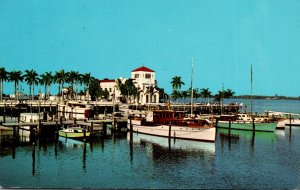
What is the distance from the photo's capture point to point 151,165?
1642 inches

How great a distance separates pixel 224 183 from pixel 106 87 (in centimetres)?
9656

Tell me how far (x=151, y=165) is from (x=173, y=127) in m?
20.6

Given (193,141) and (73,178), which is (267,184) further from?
(193,141)

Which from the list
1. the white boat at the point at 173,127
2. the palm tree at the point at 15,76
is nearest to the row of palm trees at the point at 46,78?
the palm tree at the point at 15,76

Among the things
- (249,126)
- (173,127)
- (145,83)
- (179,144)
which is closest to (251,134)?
(249,126)

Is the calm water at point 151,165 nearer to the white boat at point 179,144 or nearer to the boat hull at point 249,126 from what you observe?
the white boat at point 179,144

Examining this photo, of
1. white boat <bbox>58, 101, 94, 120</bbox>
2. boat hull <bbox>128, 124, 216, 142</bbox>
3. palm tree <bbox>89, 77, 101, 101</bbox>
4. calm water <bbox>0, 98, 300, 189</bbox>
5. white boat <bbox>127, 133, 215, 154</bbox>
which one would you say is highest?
palm tree <bbox>89, 77, 101, 101</bbox>

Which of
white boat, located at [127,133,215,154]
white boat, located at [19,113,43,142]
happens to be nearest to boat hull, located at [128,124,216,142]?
white boat, located at [127,133,215,154]

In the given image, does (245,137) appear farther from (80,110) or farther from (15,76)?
(15,76)

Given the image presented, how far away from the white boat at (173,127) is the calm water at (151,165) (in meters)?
1.75

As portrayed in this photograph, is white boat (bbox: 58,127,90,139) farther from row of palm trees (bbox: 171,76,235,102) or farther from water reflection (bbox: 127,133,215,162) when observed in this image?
row of palm trees (bbox: 171,76,235,102)

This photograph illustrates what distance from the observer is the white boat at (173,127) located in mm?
58875

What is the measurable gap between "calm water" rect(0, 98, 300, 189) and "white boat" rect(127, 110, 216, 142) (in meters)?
1.75

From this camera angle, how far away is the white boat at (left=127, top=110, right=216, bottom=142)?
58875 millimetres
